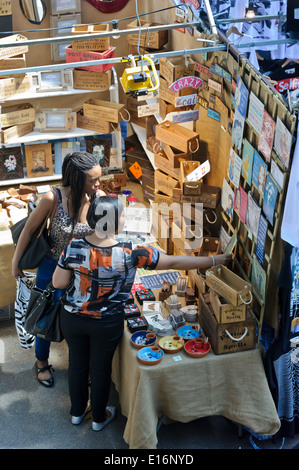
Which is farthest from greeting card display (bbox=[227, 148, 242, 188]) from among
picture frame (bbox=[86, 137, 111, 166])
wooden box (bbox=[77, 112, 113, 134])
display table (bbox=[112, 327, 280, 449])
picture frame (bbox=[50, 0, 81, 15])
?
picture frame (bbox=[50, 0, 81, 15])

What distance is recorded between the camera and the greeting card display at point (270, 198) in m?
3.18

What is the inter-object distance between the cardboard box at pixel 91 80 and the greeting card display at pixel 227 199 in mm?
2143

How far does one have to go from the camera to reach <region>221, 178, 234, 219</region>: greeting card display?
156 inches

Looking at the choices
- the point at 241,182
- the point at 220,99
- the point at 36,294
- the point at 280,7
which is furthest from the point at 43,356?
the point at 280,7

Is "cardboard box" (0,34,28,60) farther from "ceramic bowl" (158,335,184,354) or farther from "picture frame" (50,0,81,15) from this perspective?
"ceramic bowl" (158,335,184,354)

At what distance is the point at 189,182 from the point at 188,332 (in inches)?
43.1

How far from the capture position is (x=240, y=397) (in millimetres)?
3516

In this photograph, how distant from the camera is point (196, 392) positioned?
3.50m

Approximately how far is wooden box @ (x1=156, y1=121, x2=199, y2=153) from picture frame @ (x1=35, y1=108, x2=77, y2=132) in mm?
1364

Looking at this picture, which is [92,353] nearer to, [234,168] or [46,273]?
[46,273]

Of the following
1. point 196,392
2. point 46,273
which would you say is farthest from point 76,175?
point 196,392

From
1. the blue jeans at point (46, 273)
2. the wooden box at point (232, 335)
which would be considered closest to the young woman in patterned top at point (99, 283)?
the wooden box at point (232, 335)

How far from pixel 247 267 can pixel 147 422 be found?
3.65 feet

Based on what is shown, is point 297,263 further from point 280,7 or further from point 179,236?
point 280,7
